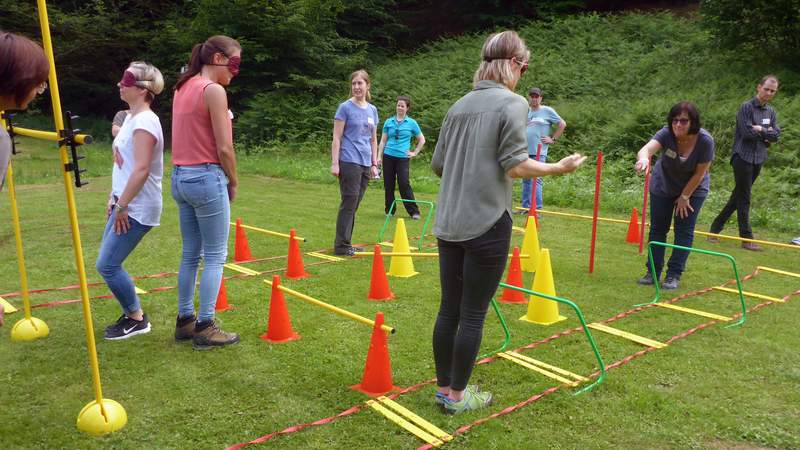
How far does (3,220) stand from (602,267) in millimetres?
8646

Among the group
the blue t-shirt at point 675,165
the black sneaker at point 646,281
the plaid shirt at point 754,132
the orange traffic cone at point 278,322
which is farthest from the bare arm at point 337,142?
the plaid shirt at point 754,132

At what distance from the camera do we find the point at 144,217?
4.14m

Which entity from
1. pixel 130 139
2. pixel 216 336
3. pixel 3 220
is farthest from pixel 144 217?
pixel 3 220

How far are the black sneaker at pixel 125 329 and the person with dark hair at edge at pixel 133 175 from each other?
265 mm

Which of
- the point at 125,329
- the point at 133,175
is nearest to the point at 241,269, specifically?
the point at 125,329

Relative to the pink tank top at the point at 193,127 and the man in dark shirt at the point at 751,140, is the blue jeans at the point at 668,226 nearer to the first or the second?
the man in dark shirt at the point at 751,140

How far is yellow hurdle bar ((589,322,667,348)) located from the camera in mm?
4465

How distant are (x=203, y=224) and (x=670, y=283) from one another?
14.9 ft

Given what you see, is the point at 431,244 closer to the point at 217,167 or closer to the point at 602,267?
the point at 602,267

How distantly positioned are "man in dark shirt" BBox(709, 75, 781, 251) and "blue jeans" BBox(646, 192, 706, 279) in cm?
242

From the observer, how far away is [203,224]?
3.98 m

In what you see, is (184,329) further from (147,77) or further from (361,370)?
(147,77)

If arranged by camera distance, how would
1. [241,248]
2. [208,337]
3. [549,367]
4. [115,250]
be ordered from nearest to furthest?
1. [549,367]
2. [115,250]
3. [208,337]
4. [241,248]

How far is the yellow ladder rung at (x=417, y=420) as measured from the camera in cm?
316
